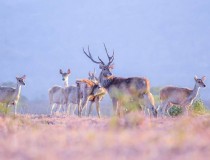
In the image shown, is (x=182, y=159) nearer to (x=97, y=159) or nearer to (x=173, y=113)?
(x=97, y=159)

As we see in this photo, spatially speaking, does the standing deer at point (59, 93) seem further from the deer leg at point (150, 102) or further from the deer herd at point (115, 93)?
the deer leg at point (150, 102)

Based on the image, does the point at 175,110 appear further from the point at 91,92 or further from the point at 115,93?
the point at 115,93

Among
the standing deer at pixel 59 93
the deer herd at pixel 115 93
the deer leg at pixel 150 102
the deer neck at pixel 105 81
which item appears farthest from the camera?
the standing deer at pixel 59 93

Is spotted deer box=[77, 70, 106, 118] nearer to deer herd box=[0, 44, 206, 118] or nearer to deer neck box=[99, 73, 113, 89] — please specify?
deer herd box=[0, 44, 206, 118]

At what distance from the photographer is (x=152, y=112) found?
64.2 ft

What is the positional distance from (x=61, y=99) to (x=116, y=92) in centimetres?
1317

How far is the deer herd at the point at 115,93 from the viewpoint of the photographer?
19.0 meters

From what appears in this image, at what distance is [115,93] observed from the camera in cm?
1853

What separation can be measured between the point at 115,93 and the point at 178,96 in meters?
5.52

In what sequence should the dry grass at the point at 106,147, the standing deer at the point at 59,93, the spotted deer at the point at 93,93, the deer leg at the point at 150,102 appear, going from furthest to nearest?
the standing deer at the point at 59,93 → the spotted deer at the point at 93,93 → the deer leg at the point at 150,102 → the dry grass at the point at 106,147

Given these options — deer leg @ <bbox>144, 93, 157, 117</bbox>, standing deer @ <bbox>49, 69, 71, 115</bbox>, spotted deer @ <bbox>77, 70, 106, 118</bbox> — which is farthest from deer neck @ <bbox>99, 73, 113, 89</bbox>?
standing deer @ <bbox>49, 69, 71, 115</bbox>

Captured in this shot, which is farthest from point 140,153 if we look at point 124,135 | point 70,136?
point 70,136

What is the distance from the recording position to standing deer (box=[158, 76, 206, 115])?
2314cm

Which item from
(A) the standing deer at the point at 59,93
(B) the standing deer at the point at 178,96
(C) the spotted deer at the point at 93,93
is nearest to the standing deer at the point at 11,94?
(C) the spotted deer at the point at 93,93
